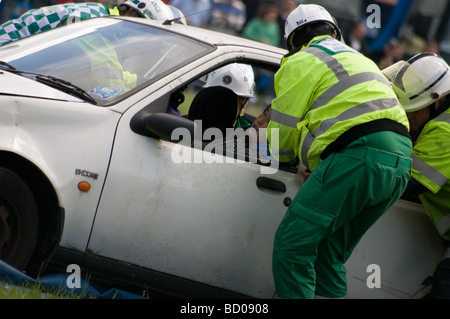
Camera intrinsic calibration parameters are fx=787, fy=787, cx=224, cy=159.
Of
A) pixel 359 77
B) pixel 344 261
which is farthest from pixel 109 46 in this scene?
pixel 344 261

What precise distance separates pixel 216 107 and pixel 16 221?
1.58 m

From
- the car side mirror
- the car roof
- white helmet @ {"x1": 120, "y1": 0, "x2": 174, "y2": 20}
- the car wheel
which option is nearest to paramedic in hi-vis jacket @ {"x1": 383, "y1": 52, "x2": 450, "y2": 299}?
the car roof

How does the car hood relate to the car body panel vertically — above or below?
above

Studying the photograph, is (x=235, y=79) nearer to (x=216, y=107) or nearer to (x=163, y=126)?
(x=216, y=107)

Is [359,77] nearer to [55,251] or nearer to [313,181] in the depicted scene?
[313,181]

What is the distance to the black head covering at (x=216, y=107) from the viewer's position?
16.8 ft

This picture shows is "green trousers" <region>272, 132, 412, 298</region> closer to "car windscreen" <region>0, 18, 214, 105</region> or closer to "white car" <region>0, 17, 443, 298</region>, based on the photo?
"white car" <region>0, 17, 443, 298</region>

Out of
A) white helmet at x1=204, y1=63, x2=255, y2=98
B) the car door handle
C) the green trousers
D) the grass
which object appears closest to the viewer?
the grass

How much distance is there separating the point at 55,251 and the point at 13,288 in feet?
1.00

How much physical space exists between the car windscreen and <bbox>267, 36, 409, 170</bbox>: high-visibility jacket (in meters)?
0.68

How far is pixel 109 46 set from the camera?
488cm

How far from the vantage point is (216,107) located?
16.9 ft

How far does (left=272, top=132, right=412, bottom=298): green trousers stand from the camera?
13.8ft

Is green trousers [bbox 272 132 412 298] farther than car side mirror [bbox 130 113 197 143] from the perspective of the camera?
No
